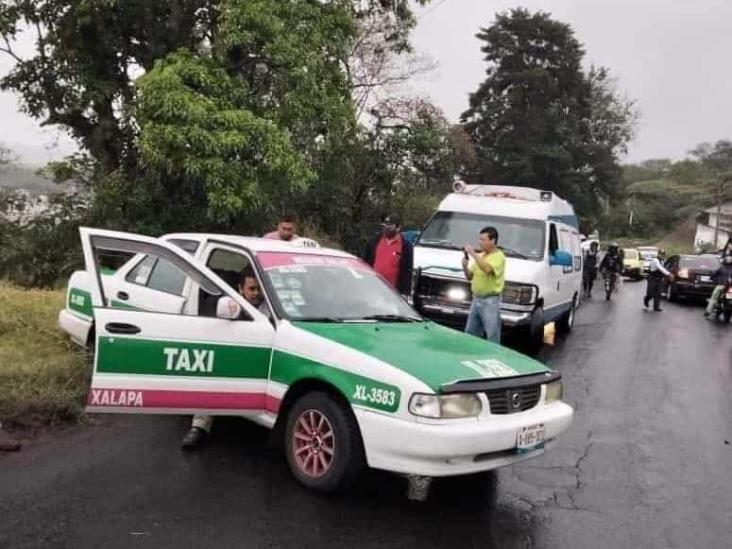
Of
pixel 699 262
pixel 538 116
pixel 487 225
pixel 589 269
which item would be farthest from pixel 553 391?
pixel 538 116

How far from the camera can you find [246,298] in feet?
18.3

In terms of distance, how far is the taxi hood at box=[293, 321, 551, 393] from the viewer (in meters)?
4.48

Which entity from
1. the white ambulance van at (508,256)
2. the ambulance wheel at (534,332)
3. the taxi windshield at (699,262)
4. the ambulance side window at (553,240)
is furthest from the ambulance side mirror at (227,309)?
the taxi windshield at (699,262)

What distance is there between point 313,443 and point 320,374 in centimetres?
48

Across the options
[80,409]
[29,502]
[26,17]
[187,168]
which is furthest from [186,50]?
[29,502]

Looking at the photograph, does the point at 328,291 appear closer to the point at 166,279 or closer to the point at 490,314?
the point at 166,279

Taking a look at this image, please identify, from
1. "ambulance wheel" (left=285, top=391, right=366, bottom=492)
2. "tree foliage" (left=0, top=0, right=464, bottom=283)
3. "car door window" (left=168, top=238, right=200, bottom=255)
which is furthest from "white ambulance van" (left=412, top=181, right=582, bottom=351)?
"ambulance wheel" (left=285, top=391, right=366, bottom=492)

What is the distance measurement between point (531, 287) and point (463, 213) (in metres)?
2.04

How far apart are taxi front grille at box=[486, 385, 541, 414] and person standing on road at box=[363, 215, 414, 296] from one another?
4.49 meters

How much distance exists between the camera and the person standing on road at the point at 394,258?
9266 millimetres

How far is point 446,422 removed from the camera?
430cm

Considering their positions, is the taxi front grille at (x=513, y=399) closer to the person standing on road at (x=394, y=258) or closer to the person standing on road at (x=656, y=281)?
the person standing on road at (x=394, y=258)

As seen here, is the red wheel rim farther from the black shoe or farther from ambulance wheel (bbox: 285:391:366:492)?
the black shoe

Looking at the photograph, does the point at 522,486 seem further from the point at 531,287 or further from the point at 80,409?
the point at 531,287
